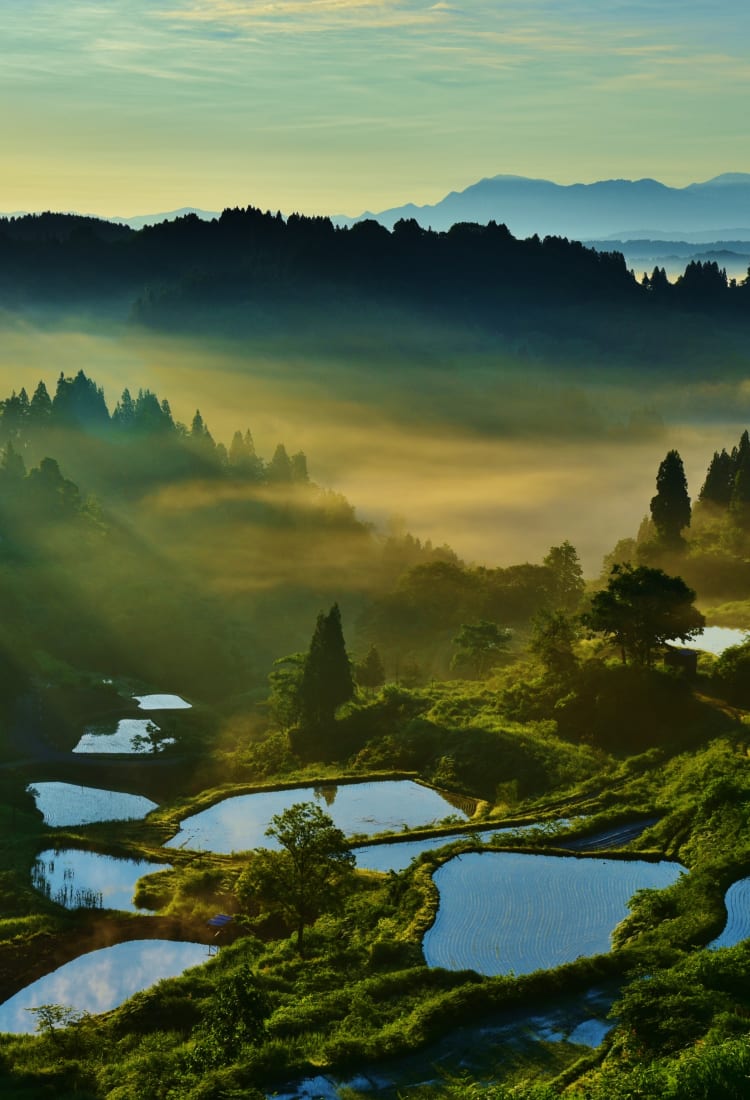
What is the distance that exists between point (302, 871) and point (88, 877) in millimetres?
16822

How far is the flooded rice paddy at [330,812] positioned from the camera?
213ft

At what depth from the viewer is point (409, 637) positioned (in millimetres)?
132625

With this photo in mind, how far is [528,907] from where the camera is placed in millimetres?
48125

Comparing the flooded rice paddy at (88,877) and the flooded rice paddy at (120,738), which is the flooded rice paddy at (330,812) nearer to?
the flooded rice paddy at (88,877)

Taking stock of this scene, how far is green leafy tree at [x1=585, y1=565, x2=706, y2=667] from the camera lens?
78875 mm

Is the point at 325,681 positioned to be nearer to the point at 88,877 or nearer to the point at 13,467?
the point at 88,877

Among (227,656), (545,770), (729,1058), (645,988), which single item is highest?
(729,1058)

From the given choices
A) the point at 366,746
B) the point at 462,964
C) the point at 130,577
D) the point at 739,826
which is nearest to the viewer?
the point at 462,964

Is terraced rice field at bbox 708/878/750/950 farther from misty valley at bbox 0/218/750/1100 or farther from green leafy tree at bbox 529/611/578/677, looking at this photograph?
green leafy tree at bbox 529/611/578/677

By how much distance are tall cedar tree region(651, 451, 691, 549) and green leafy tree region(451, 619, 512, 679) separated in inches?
1119

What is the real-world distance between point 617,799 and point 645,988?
2757 cm

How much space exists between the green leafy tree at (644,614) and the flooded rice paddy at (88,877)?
33130 millimetres

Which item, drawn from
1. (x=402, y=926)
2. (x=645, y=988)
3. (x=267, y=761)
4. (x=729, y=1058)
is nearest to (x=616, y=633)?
(x=267, y=761)

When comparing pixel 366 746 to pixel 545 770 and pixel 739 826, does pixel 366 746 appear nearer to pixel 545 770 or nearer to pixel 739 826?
pixel 545 770
